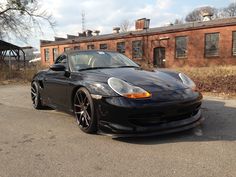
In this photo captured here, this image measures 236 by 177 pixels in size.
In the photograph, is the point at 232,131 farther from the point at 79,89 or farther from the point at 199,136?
the point at 79,89

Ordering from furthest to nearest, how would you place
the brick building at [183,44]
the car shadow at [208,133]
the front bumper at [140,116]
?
1. the brick building at [183,44]
2. the car shadow at [208,133]
3. the front bumper at [140,116]

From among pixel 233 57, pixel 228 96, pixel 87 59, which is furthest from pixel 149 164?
pixel 233 57

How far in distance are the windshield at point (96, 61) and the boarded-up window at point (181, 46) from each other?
2743 cm

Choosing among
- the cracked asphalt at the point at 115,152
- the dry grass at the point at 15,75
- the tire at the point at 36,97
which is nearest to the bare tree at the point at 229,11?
the dry grass at the point at 15,75

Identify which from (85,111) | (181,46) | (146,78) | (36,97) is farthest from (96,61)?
(181,46)

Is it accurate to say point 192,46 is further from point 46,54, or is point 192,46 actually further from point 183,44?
point 46,54

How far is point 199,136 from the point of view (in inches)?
184

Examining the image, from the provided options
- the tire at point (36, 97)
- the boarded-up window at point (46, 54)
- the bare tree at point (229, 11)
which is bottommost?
the tire at point (36, 97)

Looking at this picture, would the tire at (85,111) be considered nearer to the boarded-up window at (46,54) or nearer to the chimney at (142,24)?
the chimney at (142,24)

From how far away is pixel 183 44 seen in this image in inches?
1304

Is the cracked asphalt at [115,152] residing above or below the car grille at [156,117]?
below

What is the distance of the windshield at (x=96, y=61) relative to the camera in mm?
5906

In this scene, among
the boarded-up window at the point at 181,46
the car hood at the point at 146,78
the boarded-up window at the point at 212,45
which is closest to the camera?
the car hood at the point at 146,78

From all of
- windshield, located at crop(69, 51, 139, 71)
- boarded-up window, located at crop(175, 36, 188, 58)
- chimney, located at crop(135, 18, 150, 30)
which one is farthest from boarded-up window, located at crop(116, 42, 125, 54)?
windshield, located at crop(69, 51, 139, 71)
